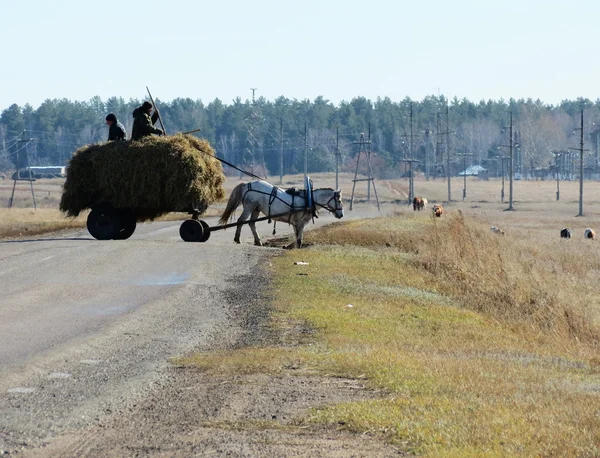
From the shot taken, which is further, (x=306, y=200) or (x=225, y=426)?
(x=306, y=200)

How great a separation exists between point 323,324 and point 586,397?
521 centimetres

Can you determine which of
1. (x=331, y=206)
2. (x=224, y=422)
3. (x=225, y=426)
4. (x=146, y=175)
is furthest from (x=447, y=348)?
(x=331, y=206)

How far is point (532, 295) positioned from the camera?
21500 mm

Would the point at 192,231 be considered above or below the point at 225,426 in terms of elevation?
below

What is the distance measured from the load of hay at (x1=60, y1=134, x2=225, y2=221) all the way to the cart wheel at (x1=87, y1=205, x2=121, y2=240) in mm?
337

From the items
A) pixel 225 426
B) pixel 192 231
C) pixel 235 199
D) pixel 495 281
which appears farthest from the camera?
pixel 235 199

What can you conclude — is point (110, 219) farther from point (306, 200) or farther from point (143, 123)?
point (306, 200)

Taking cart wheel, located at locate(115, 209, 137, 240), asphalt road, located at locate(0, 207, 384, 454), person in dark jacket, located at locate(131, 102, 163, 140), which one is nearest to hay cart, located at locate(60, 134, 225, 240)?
cart wheel, located at locate(115, 209, 137, 240)

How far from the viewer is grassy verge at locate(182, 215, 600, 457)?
8469 millimetres

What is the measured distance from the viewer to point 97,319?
14609mm

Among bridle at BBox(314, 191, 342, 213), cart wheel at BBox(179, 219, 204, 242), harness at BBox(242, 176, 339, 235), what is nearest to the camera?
cart wheel at BBox(179, 219, 204, 242)

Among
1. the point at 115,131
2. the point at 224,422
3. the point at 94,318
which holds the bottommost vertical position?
the point at 94,318

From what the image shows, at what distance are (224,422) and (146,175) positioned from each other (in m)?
18.8

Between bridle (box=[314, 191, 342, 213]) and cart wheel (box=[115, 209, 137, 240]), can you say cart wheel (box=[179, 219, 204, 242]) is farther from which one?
bridle (box=[314, 191, 342, 213])
